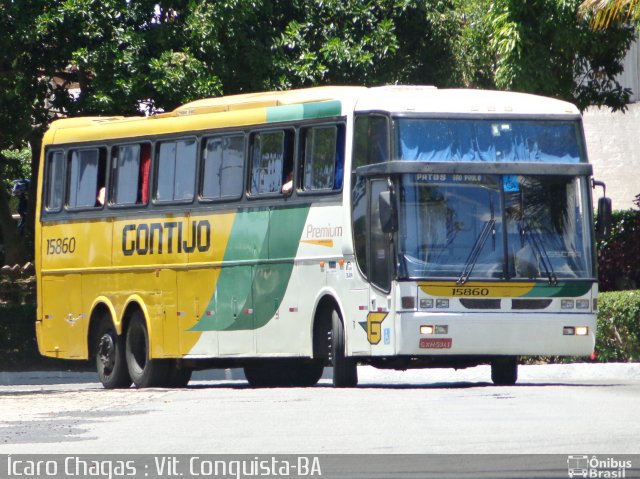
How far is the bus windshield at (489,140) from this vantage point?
58.3 feet

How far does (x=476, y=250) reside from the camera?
17.6 meters

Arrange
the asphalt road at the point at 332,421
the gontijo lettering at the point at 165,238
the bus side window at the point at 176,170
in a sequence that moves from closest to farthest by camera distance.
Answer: the asphalt road at the point at 332,421
the gontijo lettering at the point at 165,238
the bus side window at the point at 176,170

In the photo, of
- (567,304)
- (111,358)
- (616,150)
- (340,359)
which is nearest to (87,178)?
(111,358)

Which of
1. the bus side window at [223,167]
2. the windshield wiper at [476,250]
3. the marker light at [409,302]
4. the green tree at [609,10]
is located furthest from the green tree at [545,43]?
the marker light at [409,302]

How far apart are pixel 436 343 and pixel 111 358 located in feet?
20.7

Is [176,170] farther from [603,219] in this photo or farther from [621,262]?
[621,262]

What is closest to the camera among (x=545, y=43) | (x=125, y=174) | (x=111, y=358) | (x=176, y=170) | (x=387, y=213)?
(x=387, y=213)

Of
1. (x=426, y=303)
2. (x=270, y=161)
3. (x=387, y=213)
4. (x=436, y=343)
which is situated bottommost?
(x=436, y=343)

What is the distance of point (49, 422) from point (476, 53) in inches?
692

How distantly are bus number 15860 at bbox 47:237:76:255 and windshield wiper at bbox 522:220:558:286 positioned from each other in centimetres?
754

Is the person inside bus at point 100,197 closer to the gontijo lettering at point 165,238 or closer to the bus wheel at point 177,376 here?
the gontijo lettering at point 165,238

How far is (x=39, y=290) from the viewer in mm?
23484

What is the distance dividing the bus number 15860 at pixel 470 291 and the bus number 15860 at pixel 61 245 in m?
7.18

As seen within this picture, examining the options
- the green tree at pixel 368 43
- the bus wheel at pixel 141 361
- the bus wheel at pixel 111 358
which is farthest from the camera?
the green tree at pixel 368 43
